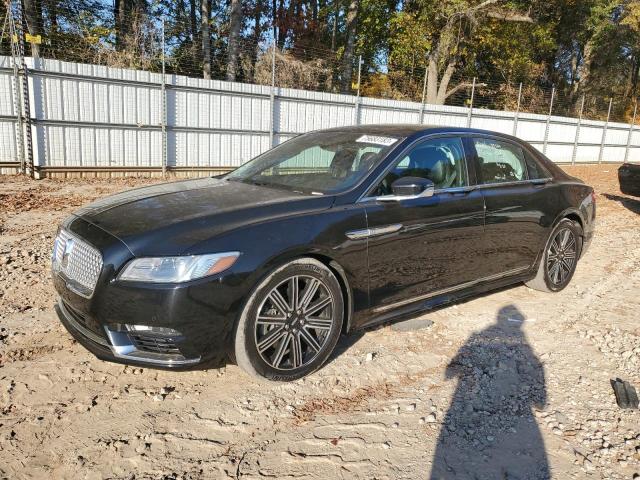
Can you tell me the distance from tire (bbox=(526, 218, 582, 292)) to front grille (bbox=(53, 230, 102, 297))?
4.00 m

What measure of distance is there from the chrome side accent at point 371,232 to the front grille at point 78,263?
1511mm

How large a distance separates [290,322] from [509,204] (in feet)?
7.82

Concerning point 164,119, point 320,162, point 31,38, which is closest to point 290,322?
point 320,162

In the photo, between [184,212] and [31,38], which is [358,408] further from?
[31,38]

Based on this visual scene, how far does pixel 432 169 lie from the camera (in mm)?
4074

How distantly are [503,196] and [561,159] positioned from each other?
70.5ft

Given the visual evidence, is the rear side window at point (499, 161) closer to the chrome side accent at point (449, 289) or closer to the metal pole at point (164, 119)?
the chrome side accent at point (449, 289)

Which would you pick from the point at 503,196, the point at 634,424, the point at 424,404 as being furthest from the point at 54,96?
the point at 634,424

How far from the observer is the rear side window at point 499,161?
4.44m

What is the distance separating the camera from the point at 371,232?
3.47 m

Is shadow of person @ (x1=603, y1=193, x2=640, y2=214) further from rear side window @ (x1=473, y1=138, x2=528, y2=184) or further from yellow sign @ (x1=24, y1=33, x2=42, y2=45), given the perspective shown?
yellow sign @ (x1=24, y1=33, x2=42, y2=45)

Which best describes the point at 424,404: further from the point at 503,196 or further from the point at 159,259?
the point at 503,196

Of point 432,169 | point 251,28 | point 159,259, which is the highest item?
point 251,28

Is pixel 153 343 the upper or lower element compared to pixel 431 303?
upper
